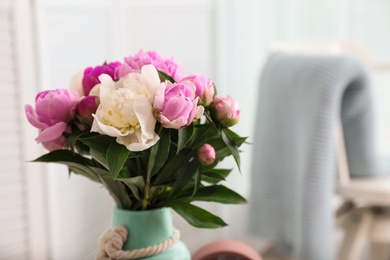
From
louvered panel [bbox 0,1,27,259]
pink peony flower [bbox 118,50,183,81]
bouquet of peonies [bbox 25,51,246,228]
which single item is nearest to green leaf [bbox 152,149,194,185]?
bouquet of peonies [bbox 25,51,246,228]

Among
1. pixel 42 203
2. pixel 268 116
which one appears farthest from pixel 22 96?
pixel 268 116

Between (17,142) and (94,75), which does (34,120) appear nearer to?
(94,75)

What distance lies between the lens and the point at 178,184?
0.82 m

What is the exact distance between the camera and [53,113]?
773 mm

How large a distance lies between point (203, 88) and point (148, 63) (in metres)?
0.09

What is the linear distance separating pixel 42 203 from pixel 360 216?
0.99 m

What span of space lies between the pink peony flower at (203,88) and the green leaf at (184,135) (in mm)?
47

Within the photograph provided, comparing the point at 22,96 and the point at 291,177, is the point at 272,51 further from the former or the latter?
the point at 22,96

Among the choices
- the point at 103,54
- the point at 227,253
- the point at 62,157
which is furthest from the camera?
the point at 103,54

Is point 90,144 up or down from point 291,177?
up

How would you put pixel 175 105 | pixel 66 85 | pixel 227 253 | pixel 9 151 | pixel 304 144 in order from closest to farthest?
→ pixel 175 105
pixel 227 253
pixel 9 151
pixel 66 85
pixel 304 144

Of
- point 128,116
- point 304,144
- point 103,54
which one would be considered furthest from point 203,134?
point 304,144

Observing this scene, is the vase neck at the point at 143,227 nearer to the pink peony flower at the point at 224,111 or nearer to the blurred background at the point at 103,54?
the pink peony flower at the point at 224,111

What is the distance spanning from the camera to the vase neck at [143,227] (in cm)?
84
